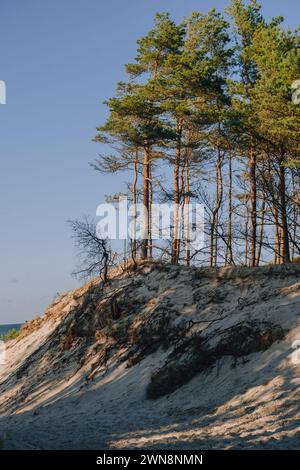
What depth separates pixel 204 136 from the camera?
31.8 meters

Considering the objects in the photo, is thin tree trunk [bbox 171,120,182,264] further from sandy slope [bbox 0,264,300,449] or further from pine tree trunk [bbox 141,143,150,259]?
sandy slope [bbox 0,264,300,449]

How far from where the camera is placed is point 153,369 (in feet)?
61.1

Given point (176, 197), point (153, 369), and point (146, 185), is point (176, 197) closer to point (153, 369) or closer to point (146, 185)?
point (146, 185)

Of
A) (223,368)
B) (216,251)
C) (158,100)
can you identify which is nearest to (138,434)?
(223,368)

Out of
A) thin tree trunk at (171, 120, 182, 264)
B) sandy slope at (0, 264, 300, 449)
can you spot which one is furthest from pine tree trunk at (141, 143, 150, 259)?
sandy slope at (0, 264, 300, 449)

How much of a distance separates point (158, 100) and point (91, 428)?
22.6 m

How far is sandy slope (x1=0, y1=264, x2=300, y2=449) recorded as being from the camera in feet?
40.0

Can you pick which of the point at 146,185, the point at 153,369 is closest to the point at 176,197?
the point at 146,185

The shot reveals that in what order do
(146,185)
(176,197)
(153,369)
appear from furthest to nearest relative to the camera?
(146,185) → (176,197) → (153,369)

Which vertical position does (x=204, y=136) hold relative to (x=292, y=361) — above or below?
above

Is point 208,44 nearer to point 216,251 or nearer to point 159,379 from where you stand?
point 216,251

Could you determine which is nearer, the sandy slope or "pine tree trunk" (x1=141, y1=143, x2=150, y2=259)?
the sandy slope

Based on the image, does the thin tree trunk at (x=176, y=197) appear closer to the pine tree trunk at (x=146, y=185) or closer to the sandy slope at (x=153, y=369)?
the pine tree trunk at (x=146, y=185)

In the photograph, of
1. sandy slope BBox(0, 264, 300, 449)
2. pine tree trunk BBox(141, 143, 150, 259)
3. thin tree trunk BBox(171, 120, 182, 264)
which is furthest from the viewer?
pine tree trunk BBox(141, 143, 150, 259)
